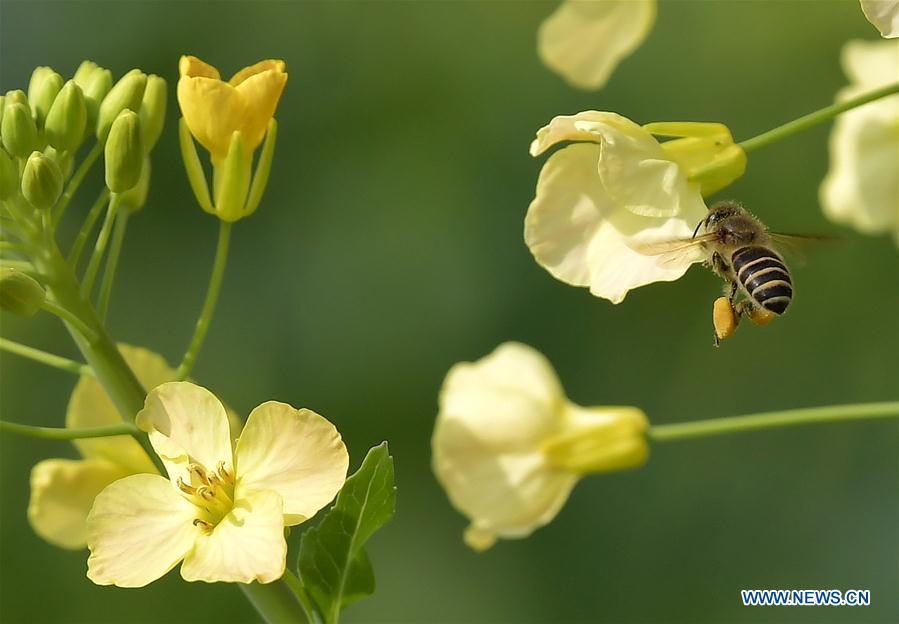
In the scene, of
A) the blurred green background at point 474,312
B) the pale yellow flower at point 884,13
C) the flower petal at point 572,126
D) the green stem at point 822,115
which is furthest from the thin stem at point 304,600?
the blurred green background at point 474,312

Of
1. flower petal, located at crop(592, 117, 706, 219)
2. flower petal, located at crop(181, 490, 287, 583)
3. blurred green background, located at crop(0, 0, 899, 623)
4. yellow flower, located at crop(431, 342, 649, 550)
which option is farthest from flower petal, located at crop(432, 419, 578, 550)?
blurred green background, located at crop(0, 0, 899, 623)

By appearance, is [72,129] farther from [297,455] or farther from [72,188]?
[297,455]

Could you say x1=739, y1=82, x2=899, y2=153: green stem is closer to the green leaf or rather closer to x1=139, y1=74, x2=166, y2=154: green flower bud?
the green leaf

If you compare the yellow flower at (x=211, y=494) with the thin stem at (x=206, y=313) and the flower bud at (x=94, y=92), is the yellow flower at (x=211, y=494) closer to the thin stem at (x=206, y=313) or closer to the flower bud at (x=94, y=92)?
the thin stem at (x=206, y=313)

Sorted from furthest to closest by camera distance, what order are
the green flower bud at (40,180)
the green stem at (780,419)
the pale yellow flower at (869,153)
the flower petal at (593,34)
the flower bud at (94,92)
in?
the pale yellow flower at (869,153), the flower petal at (593,34), the flower bud at (94,92), the green flower bud at (40,180), the green stem at (780,419)

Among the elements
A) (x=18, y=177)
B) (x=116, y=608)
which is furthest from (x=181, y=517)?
(x=116, y=608)

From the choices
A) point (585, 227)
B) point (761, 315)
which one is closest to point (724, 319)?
point (761, 315)
